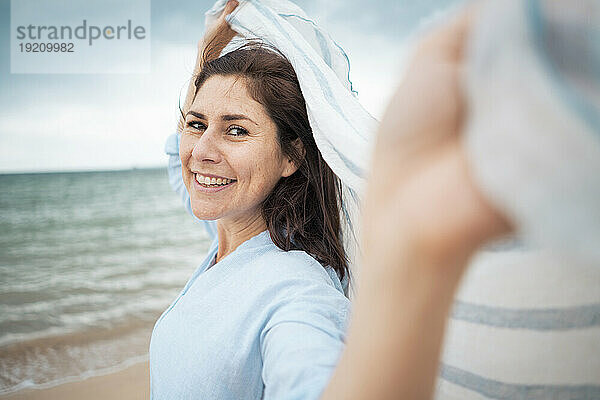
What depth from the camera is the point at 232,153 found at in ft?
→ 2.43

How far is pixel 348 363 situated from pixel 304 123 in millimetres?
537

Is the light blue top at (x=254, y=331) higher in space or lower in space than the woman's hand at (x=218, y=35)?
lower

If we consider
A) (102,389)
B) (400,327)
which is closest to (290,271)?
(400,327)

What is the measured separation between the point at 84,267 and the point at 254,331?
15.4 feet

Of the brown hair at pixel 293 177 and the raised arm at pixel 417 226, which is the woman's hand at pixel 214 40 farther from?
the raised arm at pixel 417 226

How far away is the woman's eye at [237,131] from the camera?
0.74 meters

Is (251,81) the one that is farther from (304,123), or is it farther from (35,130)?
(35,130)

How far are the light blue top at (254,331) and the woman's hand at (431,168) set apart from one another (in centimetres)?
21

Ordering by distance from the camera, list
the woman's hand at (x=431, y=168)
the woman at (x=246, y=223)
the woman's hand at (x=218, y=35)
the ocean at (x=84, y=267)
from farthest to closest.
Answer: the ocean at (x=84, y=267) < the woman's hand at (x=218, y=35) < the woman at (x=246, y=223) < the woman's hand at (x=431, y=168)

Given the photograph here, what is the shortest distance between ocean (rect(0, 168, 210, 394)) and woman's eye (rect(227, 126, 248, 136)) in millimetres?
1739


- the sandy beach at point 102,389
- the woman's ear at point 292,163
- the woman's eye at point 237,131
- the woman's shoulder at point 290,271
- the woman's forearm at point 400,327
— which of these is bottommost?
the sandy beach at point 102,389

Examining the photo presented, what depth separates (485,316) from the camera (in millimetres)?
371

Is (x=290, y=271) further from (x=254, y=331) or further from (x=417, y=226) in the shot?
(x=417, y=226)

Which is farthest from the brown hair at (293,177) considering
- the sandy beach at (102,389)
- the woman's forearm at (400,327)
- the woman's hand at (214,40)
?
the sandy beach at (102,389)
